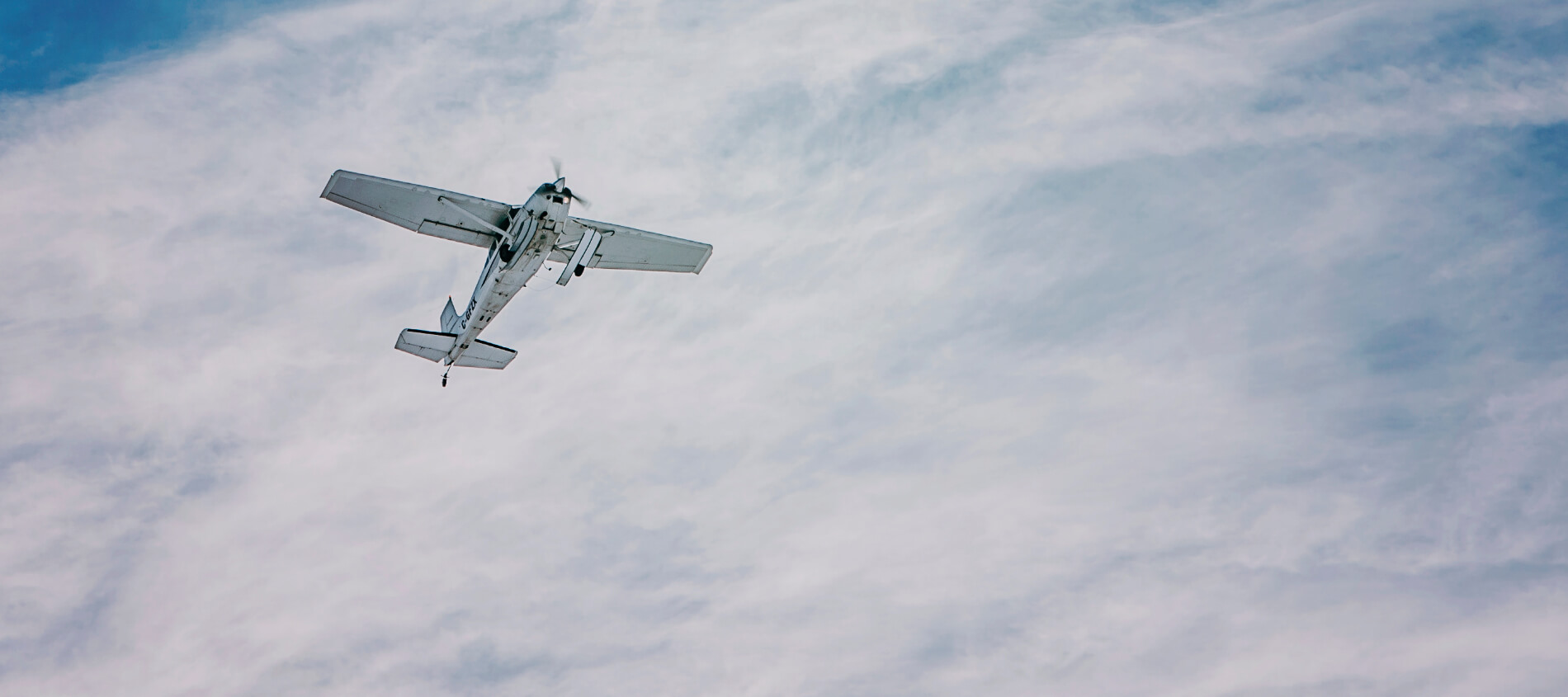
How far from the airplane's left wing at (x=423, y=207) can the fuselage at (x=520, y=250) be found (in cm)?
77

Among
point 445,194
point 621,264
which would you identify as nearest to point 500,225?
point 445,194

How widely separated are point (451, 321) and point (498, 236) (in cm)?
817

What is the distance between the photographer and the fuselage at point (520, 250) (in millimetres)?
48000

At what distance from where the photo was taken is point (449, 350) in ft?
186

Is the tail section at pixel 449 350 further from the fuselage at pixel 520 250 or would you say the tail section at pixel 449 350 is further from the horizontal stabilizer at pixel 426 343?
the fuselage at pixel 520 250

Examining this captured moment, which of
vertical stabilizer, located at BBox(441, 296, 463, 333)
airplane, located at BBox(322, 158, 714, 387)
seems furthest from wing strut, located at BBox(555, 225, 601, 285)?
vertical stabilizer, located at BBox(441, 296, 463, 333)

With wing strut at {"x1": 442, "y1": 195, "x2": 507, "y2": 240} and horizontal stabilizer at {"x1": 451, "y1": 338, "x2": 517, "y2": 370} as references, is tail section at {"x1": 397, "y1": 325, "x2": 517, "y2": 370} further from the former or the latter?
wing strut at {"x1": 442, "y1": 195, "x2": 507, "y2": 240}

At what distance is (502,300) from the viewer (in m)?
53.1

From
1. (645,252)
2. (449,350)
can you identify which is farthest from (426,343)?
(645,252)

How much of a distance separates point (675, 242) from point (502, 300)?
846 centimetres

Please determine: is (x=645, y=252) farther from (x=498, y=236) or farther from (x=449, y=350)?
(x=449, y=350)

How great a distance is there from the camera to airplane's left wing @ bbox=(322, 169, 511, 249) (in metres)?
48.0

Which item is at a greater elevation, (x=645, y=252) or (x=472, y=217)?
(x=645, y=252)

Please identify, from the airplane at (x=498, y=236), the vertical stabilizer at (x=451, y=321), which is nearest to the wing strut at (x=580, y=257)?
the airplane at (x=498, y=236)
